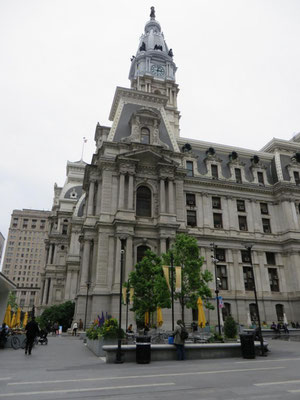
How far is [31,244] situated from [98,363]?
16602 centimetres

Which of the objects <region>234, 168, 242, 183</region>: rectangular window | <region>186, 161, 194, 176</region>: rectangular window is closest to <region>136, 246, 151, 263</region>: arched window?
<region>186, 161, 194, 176</region>: rectangular window

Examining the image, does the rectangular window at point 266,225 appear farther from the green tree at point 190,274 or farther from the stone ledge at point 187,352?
the stone ledge at point 187,352

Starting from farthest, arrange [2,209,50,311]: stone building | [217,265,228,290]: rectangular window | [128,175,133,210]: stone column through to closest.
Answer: [2,209,50,311]: stone building → [217,265,228,290]: rectangular window → [128,175,133,210]: stone column

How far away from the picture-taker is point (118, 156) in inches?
1524

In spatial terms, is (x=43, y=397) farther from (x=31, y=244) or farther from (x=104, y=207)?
(x=31, y=244)

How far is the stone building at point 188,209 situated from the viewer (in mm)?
36219

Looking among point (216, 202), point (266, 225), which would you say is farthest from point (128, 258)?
point (266, 225)

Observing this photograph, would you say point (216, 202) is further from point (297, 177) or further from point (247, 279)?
point (297, 177)

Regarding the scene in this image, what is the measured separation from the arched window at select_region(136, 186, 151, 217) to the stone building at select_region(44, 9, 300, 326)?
130 mm

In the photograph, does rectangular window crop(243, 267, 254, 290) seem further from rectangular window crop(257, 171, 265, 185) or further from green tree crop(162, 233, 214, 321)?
green tree crop(162, 233, 214, 321)

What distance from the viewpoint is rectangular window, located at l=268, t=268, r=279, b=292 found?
1680 inches

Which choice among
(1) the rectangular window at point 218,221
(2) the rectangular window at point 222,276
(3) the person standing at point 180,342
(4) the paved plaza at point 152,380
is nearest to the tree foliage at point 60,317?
(2) the rectangular window at point 222,276

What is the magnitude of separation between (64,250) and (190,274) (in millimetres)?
54619

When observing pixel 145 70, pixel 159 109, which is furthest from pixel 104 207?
pixel 145 70
